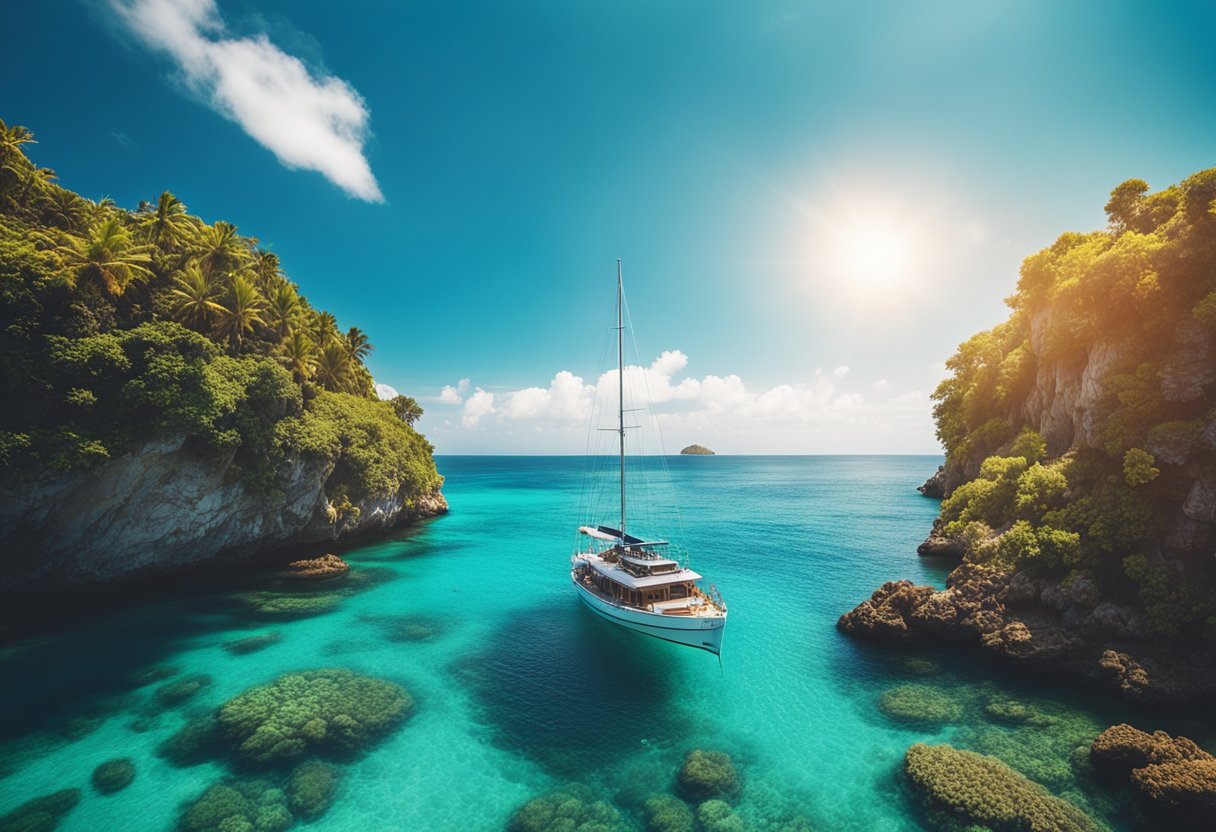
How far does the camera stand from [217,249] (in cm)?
3522

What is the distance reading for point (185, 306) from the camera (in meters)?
29.4

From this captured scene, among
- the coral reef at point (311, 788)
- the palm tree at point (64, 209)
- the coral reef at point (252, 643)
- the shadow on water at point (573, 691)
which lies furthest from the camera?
the palm tree at point (64, 209)

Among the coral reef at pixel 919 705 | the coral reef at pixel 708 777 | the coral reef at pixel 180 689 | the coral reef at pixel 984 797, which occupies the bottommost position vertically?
the coral reef at pixel 708 777

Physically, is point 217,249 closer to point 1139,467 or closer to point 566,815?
point 566,815

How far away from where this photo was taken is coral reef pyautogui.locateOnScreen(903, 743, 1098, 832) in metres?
12.3

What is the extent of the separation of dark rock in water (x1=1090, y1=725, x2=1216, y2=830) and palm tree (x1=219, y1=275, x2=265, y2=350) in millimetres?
49809

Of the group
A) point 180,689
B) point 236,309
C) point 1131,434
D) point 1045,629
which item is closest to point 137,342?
point 236,309

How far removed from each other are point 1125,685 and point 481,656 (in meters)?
27.9

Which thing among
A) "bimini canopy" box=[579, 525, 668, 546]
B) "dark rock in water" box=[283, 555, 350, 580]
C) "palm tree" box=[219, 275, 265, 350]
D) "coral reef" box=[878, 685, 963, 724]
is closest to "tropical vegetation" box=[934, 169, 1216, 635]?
"coral reef" box=[878, 685, 963, 724]

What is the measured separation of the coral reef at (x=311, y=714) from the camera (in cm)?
1593

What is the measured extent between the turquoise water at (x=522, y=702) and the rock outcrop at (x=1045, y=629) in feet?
5.14

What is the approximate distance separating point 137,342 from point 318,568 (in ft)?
67.2

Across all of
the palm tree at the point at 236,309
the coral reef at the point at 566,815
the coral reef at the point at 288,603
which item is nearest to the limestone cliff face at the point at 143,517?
the coral reef at the point at 288,603

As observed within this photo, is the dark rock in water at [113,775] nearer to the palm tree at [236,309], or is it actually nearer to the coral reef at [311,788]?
the coral reef at [311,788]
